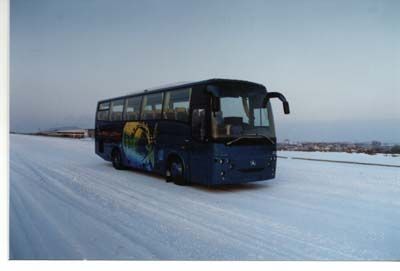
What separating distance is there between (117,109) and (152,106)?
5.16 feet

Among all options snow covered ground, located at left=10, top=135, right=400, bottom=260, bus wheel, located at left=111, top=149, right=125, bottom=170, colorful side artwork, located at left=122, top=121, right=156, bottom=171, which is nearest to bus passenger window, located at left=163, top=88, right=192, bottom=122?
colorful side artwork, located at left=122, top=121, right=156, bottom=171

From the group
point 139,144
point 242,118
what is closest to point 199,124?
point 242,118

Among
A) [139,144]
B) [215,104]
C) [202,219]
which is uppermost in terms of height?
[215,104]

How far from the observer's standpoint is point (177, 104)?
643cm

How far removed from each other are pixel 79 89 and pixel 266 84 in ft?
10.9

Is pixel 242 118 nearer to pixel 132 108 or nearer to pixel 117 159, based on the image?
pixel 132 108

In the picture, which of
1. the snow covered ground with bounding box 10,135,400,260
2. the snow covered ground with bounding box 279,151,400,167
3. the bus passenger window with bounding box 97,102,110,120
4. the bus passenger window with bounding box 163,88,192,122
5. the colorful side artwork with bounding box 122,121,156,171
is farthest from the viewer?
the bus passenger window with bounding box 97,102,110,120

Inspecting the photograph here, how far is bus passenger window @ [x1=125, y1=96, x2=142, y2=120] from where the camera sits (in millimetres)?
7676

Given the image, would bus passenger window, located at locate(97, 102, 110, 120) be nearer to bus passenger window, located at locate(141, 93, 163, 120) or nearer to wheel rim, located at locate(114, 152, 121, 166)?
wheel rim, located at locate(114, 152, 121, 166)

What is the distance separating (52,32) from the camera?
6.02 metres

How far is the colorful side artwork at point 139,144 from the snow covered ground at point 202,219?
25.1 inches

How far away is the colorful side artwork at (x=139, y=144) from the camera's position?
23.9 feet

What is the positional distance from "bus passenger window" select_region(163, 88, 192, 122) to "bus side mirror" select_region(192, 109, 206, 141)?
0.89 ft
